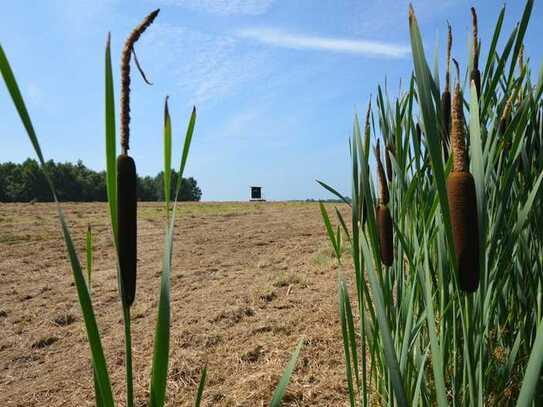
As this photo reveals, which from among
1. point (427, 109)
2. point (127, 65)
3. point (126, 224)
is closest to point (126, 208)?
point (126, 224)

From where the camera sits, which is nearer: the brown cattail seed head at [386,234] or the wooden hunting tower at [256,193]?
the brown cattail seed head at [386,234]

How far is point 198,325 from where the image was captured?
2586 mm

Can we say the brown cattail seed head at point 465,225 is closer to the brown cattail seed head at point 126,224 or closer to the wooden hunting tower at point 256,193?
the brown cattail seed head at point 126,224

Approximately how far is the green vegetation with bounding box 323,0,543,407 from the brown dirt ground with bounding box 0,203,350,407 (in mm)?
555

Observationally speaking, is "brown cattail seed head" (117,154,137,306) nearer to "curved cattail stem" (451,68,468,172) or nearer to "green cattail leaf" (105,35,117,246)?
"green cattail leaf" (105,35,117,246)

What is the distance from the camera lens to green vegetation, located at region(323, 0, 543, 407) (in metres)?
0.38

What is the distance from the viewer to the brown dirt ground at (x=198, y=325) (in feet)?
6.19

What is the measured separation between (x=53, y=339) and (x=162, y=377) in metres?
2.92

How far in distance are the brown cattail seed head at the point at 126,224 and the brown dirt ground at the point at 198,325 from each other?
752 millimetres

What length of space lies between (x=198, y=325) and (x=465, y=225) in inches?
95.3

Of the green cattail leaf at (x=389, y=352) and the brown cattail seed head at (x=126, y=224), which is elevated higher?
the brown cattail seed head at (x=126, y=224)

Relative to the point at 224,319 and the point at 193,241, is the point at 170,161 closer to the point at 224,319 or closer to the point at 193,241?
the point at 224,319

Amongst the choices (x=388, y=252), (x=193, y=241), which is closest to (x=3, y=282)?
(x=193, y=241)

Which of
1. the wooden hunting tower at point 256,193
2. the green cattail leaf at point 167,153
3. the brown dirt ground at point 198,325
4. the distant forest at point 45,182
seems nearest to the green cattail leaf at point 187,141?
the green cattail leaf at point 167,153
